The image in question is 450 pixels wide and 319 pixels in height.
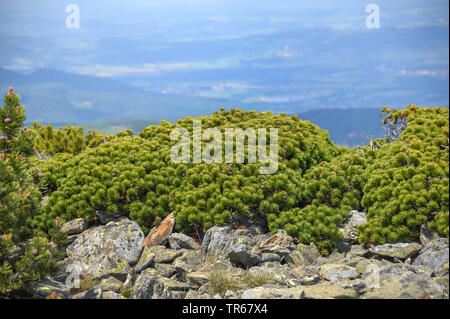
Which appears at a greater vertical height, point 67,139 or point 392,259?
point 67,139

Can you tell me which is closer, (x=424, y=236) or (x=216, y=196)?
(x=424, y=236)

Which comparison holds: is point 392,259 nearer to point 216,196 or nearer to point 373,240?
point 373,240

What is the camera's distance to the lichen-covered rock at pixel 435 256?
303 inches

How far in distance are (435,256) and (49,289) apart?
7.13 m

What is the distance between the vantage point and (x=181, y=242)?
9.72 metres

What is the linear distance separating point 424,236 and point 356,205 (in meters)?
2.24

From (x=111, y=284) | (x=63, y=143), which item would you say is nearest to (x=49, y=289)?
(x=111, y=284)

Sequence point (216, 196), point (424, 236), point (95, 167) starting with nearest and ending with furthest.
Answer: point (424, 236), point (216, 196), point (95, 167)

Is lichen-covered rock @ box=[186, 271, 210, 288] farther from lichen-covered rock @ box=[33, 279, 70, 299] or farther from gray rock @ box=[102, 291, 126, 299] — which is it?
lichen-covered rock @ box=[33, 279, 70, 299]

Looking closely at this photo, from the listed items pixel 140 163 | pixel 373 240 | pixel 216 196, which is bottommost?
pixel 373 240

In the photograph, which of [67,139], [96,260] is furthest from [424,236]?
[67,139]

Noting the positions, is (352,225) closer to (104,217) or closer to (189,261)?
(189,261)

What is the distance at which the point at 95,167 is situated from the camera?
10.9 meters
